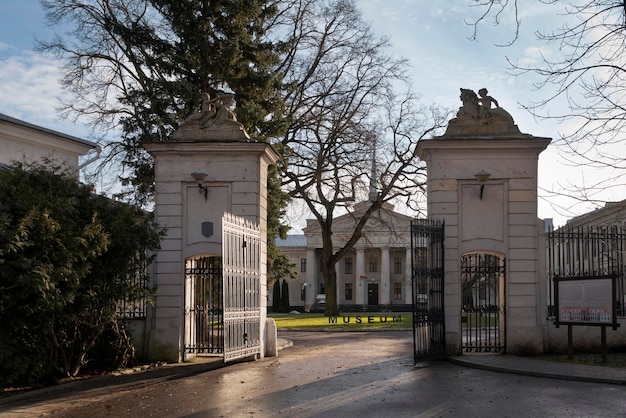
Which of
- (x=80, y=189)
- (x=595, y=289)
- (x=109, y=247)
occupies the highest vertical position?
(x=80, y=189)

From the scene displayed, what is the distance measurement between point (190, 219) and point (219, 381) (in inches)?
189

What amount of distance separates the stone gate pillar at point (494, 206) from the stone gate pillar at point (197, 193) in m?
4.31

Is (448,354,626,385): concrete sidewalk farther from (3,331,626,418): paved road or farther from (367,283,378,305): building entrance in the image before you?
(367,283,378,305): building entrance

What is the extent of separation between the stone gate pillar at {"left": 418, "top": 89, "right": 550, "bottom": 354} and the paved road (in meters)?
2.43

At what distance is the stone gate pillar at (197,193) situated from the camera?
16.5 m

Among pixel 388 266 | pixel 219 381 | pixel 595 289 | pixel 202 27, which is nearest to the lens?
pixel 219 381

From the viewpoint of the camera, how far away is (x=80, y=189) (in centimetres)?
1370

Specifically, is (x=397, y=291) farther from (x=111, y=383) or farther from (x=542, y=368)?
(x=111, y=383)

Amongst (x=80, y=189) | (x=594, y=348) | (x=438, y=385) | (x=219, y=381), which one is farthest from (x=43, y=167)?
(x=594, y=348)

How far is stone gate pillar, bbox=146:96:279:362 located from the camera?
16516 millimetres

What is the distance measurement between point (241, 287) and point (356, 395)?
480cm

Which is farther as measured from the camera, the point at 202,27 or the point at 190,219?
the point at 202,27

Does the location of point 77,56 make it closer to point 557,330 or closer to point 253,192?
point 253,192

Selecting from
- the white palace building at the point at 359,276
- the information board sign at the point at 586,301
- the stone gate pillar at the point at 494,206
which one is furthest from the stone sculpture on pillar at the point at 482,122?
the white palace building at the point at 359,276
